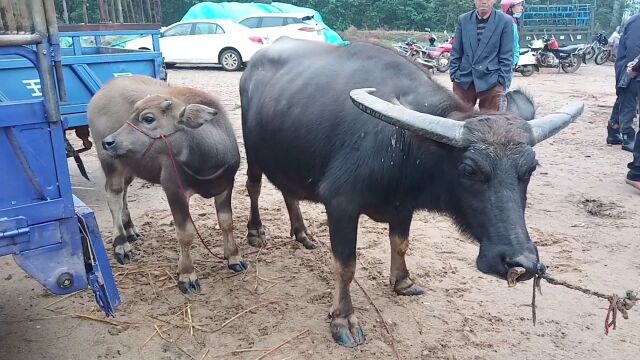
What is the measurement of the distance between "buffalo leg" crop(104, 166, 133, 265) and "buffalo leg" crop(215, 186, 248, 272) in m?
0.85

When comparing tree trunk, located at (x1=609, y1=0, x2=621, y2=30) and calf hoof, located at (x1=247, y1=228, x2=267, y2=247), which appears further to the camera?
tree trunk, located at (x1=609, y1=0, x2=621, y2=30)

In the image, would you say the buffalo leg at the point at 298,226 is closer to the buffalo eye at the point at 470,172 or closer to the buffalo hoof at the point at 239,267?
the buffalo hoof at the point at 239,267

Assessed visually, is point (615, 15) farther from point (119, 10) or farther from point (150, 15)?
point (119, 10)

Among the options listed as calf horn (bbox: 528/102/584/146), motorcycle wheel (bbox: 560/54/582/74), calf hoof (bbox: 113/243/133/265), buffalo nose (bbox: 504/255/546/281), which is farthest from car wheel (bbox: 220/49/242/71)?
buffalo nose (bbox: 504/255/546/281)

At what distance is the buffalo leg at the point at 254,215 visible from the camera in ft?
14.9

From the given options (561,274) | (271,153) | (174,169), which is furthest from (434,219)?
(174,169)

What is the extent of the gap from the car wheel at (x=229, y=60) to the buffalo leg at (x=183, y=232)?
43.0 ft

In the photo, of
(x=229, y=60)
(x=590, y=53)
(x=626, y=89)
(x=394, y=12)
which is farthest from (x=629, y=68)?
(x=394, y=12)

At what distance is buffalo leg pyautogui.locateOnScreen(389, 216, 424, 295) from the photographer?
11.9ft

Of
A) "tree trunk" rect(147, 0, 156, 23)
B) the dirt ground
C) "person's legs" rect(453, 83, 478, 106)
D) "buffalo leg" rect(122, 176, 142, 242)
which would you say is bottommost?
the dirt ground

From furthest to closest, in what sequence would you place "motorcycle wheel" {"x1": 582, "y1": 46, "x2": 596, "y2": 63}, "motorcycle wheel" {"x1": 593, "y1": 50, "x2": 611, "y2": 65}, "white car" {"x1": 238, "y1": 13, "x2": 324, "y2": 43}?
"motorcycle wheel" {"x1": 582, "y1": 46, "x2": 596, "y2": 63}
"motorcycle wheel" {"x1": 593, "y1": 50, "x2": 611, "y2": 65}
"white car" {"x1": 238, "y1": 13, "x2": 324, "y2": 43}

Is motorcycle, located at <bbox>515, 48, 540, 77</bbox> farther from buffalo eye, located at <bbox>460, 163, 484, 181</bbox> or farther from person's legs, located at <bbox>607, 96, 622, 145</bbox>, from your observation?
buffalo eye, located at <bbox>460, 163, 484, 181</bbox>

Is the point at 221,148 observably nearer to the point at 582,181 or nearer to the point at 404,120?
the point at 404,120

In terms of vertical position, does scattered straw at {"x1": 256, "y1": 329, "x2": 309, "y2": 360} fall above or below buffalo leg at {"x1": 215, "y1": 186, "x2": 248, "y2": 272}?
below
